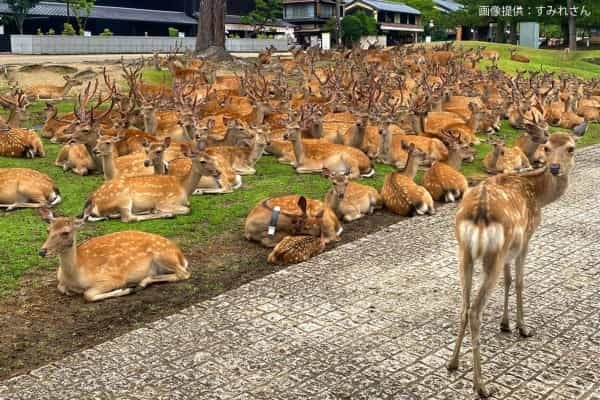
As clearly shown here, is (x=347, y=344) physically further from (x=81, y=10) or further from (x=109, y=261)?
(x=81, y=10)

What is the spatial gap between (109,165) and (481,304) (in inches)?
196

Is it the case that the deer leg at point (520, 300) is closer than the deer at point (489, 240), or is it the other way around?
the deer at point (489, 240)

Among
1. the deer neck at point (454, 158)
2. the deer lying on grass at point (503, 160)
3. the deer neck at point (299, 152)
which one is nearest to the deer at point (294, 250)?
the deer neck at point (299, 152)

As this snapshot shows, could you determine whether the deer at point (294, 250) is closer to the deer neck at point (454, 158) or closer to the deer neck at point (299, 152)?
the deer neck at point (299, 152)

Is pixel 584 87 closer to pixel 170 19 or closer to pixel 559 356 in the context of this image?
pixel 559 356

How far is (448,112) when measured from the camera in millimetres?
12727

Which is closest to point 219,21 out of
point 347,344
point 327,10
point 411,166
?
point 411,166

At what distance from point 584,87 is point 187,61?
33.2 ft

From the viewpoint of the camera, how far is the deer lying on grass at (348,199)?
650 centimetres

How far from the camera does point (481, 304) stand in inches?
135

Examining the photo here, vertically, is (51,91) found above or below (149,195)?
above

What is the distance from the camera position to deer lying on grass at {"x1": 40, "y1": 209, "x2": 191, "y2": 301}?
4461 mm

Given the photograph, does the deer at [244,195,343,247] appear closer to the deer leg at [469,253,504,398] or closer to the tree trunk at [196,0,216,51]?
the deer leg at [469,253,504,398]

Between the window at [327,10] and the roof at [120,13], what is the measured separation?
60.3 ft
